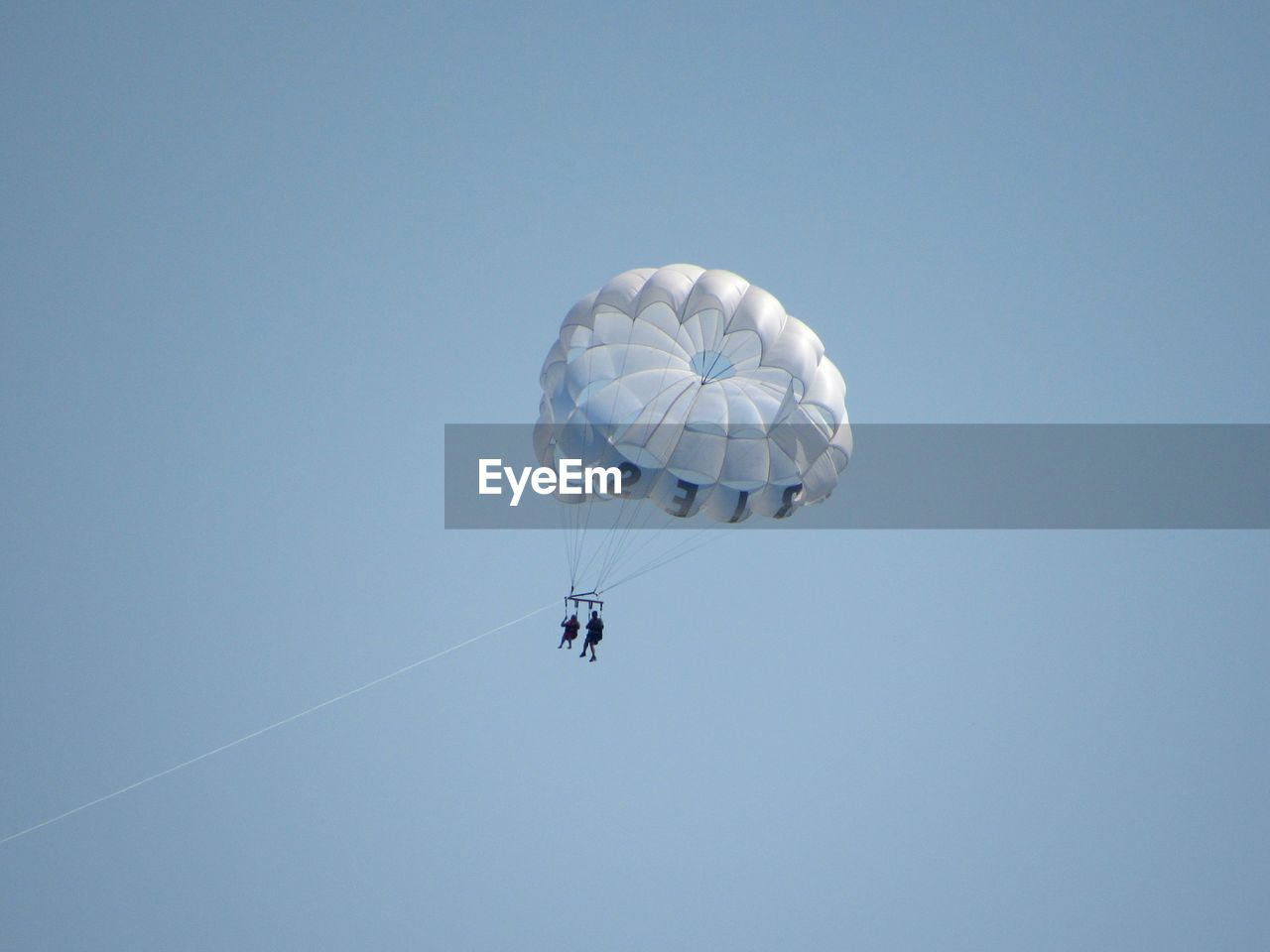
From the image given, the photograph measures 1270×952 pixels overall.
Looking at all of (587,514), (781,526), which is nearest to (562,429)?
(587,514)

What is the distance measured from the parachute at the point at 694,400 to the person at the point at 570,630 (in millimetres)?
2864

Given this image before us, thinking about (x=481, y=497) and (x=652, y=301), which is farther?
(x=481, y=497)

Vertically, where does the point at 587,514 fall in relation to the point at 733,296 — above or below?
below

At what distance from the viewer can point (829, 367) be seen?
39562mm

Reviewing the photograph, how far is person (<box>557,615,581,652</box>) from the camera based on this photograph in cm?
3719

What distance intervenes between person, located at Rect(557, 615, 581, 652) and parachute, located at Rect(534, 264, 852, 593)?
2864mm

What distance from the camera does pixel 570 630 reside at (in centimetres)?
3725

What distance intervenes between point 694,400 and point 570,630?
5.22m

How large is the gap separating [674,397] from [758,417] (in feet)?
5.40

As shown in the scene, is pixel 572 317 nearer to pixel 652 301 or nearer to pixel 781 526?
pixel 652 301

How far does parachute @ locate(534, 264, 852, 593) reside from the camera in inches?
1521

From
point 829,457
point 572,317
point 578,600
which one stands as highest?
point 572,317

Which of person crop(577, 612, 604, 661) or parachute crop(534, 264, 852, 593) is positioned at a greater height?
parachute crop(534, 264, 852, 593)

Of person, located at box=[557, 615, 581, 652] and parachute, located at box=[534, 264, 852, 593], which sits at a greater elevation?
parachute, located at box=[534, 264, 852, 593]
